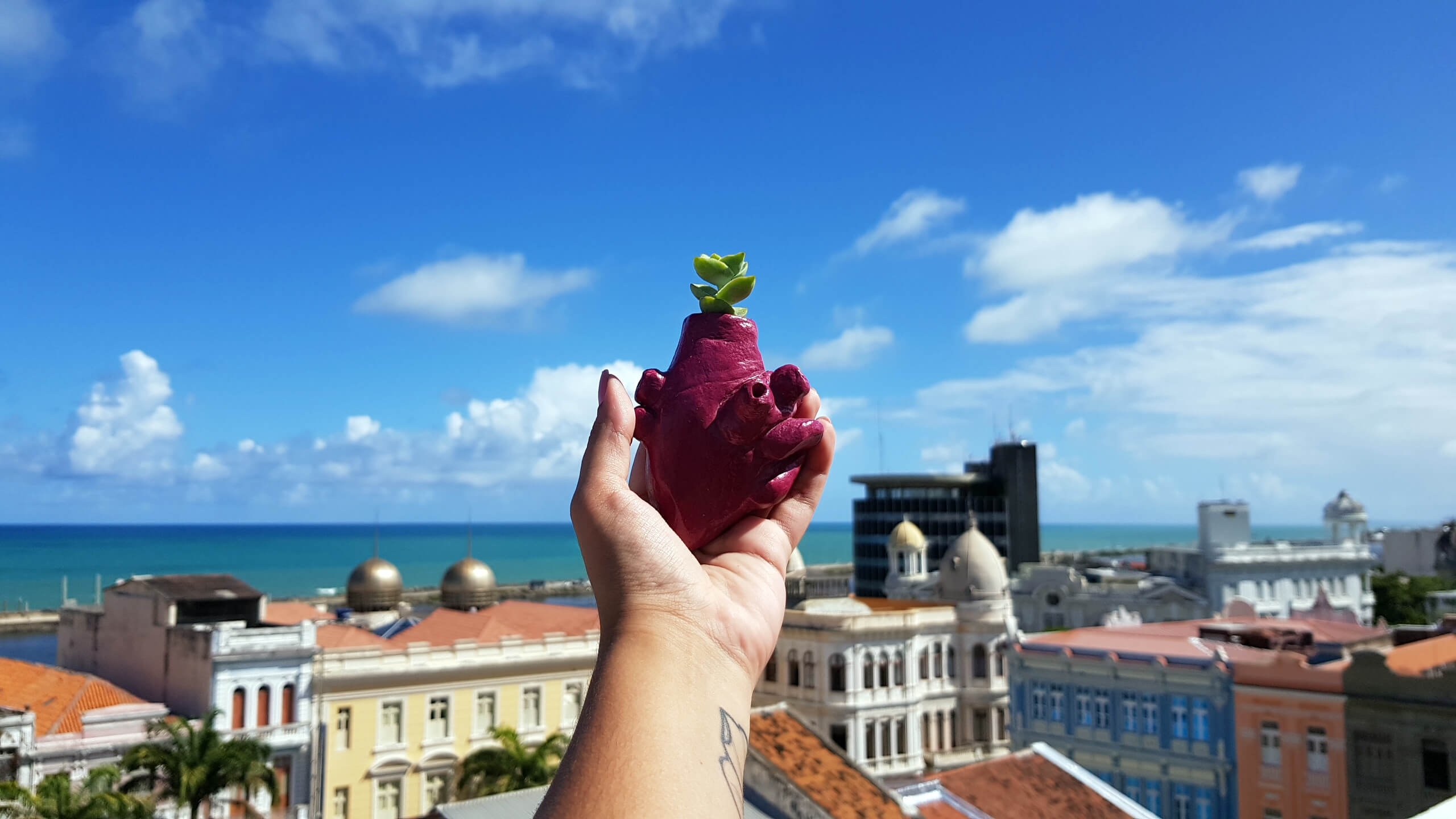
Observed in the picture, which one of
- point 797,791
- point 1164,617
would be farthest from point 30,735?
point 1164,617

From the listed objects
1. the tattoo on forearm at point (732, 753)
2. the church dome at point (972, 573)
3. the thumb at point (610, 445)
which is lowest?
the church dome at point (972, 573)

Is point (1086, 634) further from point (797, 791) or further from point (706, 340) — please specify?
point (706, 340)

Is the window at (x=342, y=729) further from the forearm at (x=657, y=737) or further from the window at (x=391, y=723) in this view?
the forearm at (x=657, y=737)

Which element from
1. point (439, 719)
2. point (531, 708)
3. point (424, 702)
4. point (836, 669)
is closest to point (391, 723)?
point (424, 702)

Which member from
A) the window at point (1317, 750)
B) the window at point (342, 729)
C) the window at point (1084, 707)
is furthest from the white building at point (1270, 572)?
the window at point (342, 729)

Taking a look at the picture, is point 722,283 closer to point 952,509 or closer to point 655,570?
point 655,570

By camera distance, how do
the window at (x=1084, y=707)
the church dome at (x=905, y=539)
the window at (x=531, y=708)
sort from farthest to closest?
1. the church dome at (x=905, y=539)
2. the window at (x=531, y=708)
3. the window at (x=1084, y=707)

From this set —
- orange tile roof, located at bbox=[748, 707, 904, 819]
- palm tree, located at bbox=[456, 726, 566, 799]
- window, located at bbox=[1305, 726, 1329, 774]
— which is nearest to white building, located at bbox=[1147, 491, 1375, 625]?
window, located at bbox=[1305, 726, 1329, 774]

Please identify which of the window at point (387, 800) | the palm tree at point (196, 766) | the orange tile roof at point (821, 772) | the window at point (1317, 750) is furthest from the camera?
the window at point (387, 800)
